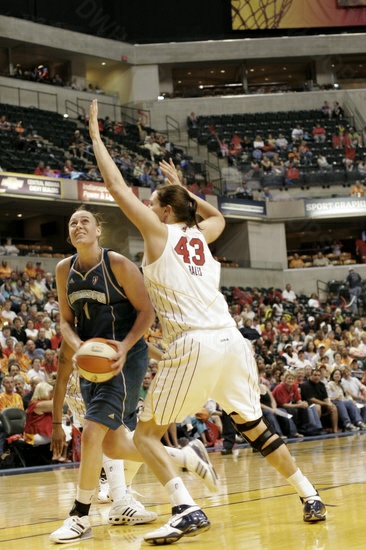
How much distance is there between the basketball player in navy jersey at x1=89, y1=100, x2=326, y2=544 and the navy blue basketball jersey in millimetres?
425

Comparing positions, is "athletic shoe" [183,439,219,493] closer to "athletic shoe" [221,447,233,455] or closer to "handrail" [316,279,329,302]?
"athletic shoe" [221,447,233,455]

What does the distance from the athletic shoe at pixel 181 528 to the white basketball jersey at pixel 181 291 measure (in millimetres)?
904

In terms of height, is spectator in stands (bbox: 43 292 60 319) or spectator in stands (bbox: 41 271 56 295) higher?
spectator in stands (bbox: 41 271 56 295)

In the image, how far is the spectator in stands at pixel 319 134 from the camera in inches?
1368

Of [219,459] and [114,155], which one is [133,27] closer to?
[114,155]

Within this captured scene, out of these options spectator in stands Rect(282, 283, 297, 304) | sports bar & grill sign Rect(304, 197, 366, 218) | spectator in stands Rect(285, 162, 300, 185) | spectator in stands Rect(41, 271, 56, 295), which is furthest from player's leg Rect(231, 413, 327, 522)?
spectator in stands Rect(285, 162, 300, 185)

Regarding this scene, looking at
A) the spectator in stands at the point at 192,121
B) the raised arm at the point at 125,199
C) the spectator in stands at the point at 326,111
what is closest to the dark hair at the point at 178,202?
the raised arm at the point at 125,199

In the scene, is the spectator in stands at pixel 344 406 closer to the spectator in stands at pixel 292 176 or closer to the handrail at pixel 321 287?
the handrail at pixel 321 287

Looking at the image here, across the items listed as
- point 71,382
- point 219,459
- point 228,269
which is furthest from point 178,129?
point 71,382

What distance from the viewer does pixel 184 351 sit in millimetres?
4391

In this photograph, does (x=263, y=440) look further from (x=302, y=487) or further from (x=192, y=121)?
(x=192, y=121)

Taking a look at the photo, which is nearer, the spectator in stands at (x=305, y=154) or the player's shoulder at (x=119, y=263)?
the player's shoulder at (x=119, y=263)

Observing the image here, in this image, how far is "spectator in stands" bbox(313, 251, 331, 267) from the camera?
103 ft

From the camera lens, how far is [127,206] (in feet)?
14.5
